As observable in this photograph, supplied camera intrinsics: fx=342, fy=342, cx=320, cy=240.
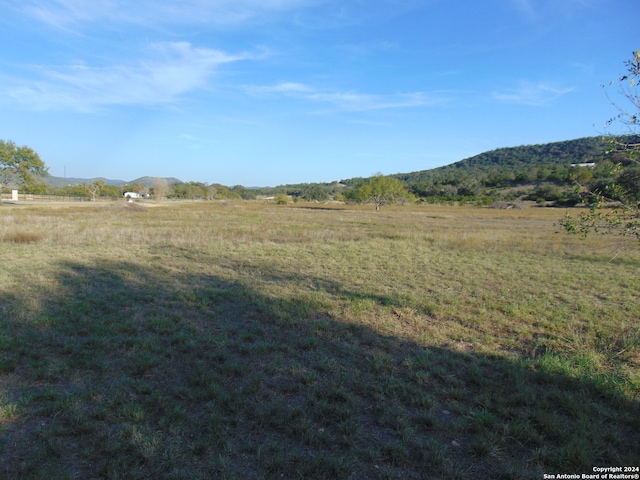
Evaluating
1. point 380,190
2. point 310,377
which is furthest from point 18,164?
point 310,377

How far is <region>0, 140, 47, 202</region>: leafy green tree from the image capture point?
48.5 meters

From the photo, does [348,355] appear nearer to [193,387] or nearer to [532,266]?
[193,387]

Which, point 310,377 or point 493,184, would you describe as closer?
point 310,377

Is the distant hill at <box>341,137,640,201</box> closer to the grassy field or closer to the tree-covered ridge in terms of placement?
the tree-covered ridge

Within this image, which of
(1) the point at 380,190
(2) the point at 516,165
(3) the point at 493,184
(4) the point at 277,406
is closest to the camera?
(4) the point at 277,406

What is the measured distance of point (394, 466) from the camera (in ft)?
9.02

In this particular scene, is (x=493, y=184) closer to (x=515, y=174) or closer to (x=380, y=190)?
(x=515, y=174)

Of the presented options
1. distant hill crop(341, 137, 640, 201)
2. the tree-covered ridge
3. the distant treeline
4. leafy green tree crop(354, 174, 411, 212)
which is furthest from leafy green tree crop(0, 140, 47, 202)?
the tree-covered ridge

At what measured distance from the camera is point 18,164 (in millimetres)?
49750

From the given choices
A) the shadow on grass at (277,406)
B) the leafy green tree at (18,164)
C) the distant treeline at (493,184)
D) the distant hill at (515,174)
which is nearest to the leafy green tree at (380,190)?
the distant treeline at (493,184)

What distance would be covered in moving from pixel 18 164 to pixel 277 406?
64679 millimetres

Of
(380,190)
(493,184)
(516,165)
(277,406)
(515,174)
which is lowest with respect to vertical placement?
(277,406)

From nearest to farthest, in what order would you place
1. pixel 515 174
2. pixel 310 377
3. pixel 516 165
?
pixel 310 377
pixel 515 174
pixel 516 165

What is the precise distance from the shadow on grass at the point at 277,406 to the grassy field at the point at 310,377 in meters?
0.02
